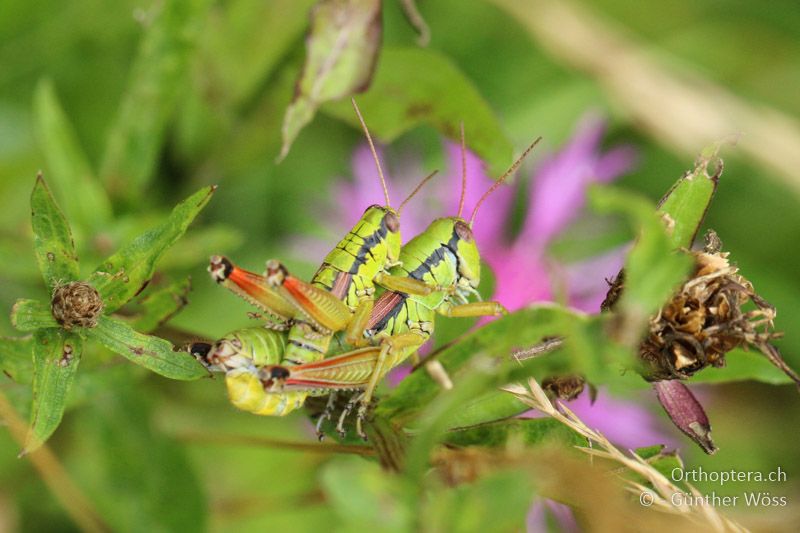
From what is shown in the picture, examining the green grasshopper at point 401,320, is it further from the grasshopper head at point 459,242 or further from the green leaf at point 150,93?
the green leaf at point 150,93

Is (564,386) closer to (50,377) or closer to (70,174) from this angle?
(50,377)

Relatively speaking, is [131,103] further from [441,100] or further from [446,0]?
[446,0]

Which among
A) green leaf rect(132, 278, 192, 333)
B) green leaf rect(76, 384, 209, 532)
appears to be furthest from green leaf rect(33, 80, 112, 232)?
green leaf rect(132, 278, 192, 333)

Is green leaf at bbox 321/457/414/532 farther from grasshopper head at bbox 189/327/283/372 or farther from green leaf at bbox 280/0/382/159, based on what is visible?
green leaf at bbox 280/0/382/159

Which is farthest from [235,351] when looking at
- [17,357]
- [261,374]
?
[17,357]

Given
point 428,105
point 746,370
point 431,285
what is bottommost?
point 431,285

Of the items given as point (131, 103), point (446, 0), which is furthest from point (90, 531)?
point (446, 0)

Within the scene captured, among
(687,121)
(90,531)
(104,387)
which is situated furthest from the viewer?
(687,121)
